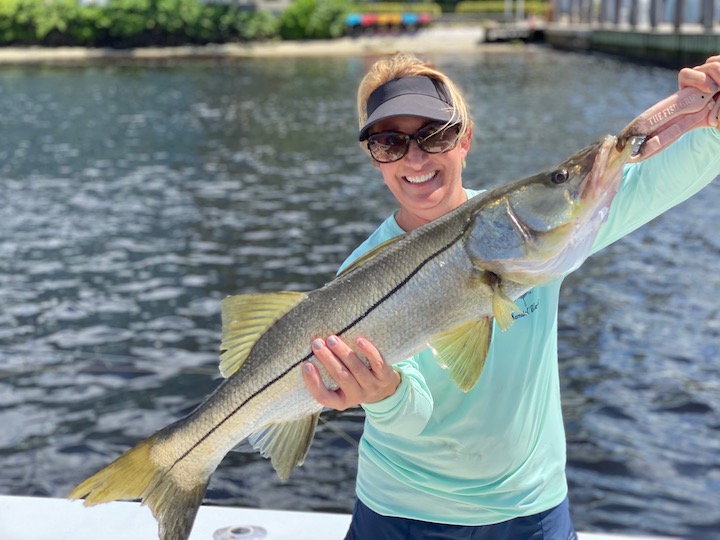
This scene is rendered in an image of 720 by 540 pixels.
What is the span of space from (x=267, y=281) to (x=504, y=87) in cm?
3197

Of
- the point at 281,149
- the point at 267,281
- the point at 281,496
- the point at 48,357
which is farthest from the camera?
the point at 281,149

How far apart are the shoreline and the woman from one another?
65.5 m

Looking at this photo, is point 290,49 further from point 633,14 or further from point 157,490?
point 157,490

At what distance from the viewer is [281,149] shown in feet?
89.4

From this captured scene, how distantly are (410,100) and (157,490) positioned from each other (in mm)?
1708

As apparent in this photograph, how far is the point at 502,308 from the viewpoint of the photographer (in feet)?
9.36

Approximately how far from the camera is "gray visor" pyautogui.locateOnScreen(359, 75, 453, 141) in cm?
321

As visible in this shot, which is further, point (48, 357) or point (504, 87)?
point (504, 87)

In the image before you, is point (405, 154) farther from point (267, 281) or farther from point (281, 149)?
point (281, 149)

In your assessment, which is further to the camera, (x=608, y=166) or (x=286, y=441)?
(x=286, y=441)

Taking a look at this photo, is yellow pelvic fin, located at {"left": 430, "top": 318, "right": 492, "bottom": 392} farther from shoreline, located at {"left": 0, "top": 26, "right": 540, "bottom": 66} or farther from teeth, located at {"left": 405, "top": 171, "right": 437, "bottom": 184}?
shoreline, located at {"left": 0, "top": 26, "right": 540, "bottom": 66}

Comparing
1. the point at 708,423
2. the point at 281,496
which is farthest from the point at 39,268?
the point at 708,423

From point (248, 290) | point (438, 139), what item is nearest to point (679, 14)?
point (248, 290)

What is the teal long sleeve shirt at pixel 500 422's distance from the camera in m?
3.08
